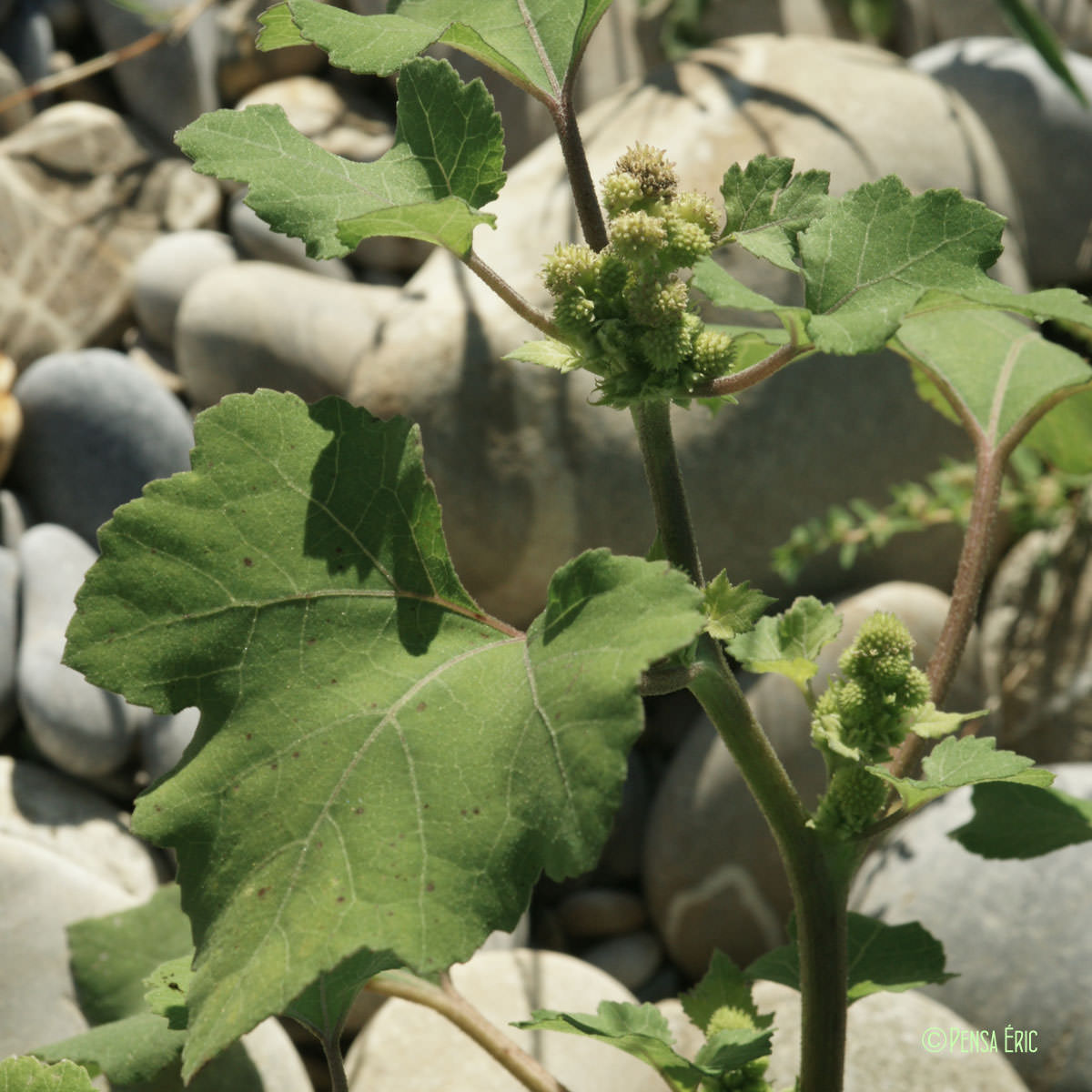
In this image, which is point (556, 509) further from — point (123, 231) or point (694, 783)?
point (123, 231)

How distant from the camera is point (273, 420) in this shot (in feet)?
1.88

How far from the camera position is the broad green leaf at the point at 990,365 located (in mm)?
831

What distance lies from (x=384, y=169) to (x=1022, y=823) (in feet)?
2.02

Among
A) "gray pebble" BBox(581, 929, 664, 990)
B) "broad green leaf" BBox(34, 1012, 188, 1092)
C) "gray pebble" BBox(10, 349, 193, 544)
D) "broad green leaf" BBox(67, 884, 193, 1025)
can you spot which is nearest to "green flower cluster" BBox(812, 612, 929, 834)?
"broad green leaf" BBox(34, 1012, 188, 1092)

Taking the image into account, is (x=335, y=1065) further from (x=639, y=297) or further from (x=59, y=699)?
(x=59, y=699)

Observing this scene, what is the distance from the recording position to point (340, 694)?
1.76 ft

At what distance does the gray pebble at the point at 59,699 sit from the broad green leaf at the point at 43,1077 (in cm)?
110

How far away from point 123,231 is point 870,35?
1.63 meters

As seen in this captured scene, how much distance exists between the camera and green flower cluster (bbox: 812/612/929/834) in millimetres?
646

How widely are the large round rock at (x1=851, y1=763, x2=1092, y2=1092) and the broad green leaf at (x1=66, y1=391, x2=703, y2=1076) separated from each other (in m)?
1.04

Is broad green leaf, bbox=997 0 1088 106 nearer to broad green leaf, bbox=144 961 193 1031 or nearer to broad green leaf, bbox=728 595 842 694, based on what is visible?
broad green leaf, bbox=728 595 842 694

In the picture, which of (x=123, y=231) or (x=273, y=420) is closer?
(x=273, y=420)

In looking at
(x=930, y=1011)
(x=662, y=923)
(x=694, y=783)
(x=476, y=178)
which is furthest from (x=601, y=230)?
(x=662, y=923)

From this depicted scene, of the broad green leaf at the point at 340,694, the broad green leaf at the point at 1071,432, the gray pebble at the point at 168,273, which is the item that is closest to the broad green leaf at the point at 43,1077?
the broad green leaf at the point at 340,694
